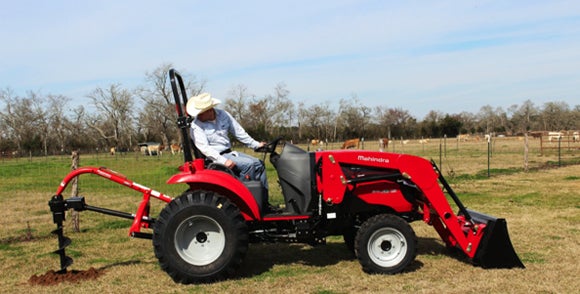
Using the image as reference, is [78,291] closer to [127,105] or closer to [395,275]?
[395,275]

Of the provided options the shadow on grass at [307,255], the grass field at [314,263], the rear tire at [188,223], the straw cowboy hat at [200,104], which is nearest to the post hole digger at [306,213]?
the rear tire at [188,223]

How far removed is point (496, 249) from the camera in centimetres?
521

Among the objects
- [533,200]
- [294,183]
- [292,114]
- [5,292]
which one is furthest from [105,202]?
[292,114]

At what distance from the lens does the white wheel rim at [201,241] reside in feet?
16.9

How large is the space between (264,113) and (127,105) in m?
21.8

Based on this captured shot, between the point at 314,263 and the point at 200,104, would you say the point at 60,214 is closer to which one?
the point at 200,104

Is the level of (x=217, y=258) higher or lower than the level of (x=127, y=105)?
lower

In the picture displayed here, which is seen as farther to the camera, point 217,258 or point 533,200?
point 533,200

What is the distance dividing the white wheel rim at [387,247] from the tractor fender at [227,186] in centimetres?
124

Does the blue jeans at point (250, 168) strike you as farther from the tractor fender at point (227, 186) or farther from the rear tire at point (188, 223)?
the rear tire at point (188, 223)

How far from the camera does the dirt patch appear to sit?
520 centimetres

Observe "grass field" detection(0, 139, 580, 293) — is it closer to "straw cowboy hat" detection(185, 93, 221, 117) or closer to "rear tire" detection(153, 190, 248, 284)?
"rear tire" detection(153, 190, 248, 284)

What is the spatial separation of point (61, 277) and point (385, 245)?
3.46 metres

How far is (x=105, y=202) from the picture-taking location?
11.9 metres
